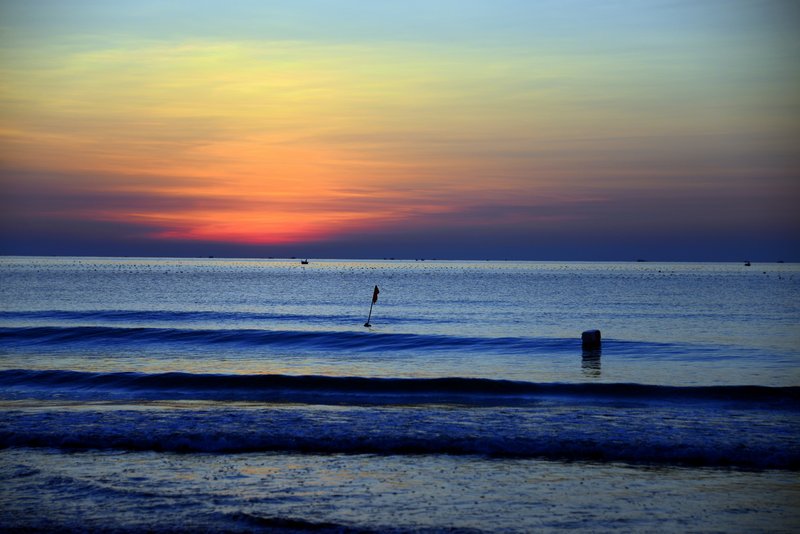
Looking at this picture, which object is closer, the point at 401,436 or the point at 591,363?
the point at 401,436

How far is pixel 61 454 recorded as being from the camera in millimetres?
13555

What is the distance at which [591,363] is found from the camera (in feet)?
92.1

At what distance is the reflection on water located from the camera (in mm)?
25133

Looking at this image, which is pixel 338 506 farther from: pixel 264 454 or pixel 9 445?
pixel 9 445

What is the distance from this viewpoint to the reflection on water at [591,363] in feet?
82.5

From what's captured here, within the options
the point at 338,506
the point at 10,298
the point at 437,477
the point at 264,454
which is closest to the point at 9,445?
the point at 264,454

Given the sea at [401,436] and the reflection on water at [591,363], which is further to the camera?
the reflection on water at [591,363]

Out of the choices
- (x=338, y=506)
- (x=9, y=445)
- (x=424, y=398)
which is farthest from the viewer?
(x=424, y=398)

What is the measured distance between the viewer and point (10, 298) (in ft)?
218

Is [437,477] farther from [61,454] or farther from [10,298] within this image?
[10,298]

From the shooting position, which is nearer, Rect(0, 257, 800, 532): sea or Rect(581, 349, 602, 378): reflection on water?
Rect(0, 257, 800, 532): sea

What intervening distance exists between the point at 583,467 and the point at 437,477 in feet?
9.23

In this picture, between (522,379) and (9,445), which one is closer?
(9,445)

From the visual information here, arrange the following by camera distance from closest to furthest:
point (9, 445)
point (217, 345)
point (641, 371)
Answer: point (9, 445) < point (641, 371) < point (217, 345)
